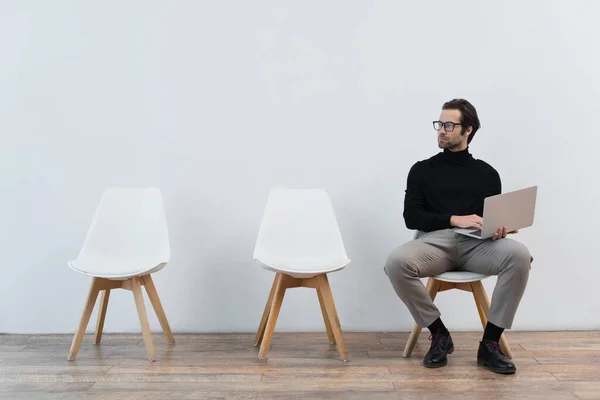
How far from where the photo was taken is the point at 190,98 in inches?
144

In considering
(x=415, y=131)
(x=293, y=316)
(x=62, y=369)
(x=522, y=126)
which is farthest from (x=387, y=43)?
(x=62, y=369)

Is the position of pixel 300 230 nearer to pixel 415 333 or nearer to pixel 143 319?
pixel 415 333

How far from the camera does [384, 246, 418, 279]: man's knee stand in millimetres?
2883

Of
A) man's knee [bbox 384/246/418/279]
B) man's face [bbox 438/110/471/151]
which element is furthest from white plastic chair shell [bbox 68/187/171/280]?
man's face [bbox 438/110/471/151]

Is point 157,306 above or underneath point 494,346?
underneath

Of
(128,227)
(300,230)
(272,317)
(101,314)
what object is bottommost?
(101,314)

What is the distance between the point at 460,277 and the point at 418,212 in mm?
374

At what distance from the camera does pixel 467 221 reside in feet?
9.73

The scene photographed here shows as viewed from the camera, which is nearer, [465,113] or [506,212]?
[506,212]

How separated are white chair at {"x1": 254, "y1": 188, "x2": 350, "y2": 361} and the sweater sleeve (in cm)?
37

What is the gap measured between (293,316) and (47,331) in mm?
1384

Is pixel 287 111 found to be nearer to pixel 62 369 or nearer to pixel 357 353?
pixel 357 353

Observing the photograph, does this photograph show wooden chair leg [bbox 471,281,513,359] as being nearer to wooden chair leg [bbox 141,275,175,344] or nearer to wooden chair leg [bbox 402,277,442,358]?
wooden chair leg [bbox 402,277,442,358]

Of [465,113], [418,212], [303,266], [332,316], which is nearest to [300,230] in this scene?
[303,266]
